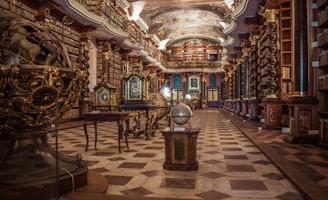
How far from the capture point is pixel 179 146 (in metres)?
3.60

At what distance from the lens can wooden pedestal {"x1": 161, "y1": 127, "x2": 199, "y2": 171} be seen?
3.57 m

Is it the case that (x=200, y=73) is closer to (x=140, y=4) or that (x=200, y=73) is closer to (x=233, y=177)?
(x=140, y=4)

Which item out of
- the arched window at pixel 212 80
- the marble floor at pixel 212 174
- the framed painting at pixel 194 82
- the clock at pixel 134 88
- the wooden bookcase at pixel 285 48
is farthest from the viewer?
the arched window at pixel 212 80

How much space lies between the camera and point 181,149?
141 inches

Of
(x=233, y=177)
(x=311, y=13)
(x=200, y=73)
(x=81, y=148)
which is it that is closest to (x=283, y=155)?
(x=233, y=177)

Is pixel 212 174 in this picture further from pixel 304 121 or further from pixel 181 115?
pixel 304 121

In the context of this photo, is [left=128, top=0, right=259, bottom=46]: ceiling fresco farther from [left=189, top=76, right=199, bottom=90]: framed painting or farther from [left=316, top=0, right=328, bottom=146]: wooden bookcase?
[left=316, top=0, right=328, bottom=146]: wooden bookcase

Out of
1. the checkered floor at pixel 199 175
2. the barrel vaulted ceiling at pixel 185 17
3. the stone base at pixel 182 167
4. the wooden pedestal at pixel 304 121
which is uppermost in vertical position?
the barrel vaulted ceiling at pixel 185 17

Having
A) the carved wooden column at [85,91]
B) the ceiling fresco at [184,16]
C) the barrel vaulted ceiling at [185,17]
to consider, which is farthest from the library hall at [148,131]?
the ceiling fresco at [184,16]

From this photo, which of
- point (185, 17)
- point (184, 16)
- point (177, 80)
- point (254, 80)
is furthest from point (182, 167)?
point (177, 80)

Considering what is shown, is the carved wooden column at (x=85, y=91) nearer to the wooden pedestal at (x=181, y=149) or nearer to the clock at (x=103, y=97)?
the clock at (x=103, y=97)

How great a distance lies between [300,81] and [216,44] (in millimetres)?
32917

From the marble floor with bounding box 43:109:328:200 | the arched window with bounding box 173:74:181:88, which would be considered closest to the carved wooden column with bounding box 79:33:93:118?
the marble floor with bounding box 43:109:328:200

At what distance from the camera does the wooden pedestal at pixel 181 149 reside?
11.7 feet
